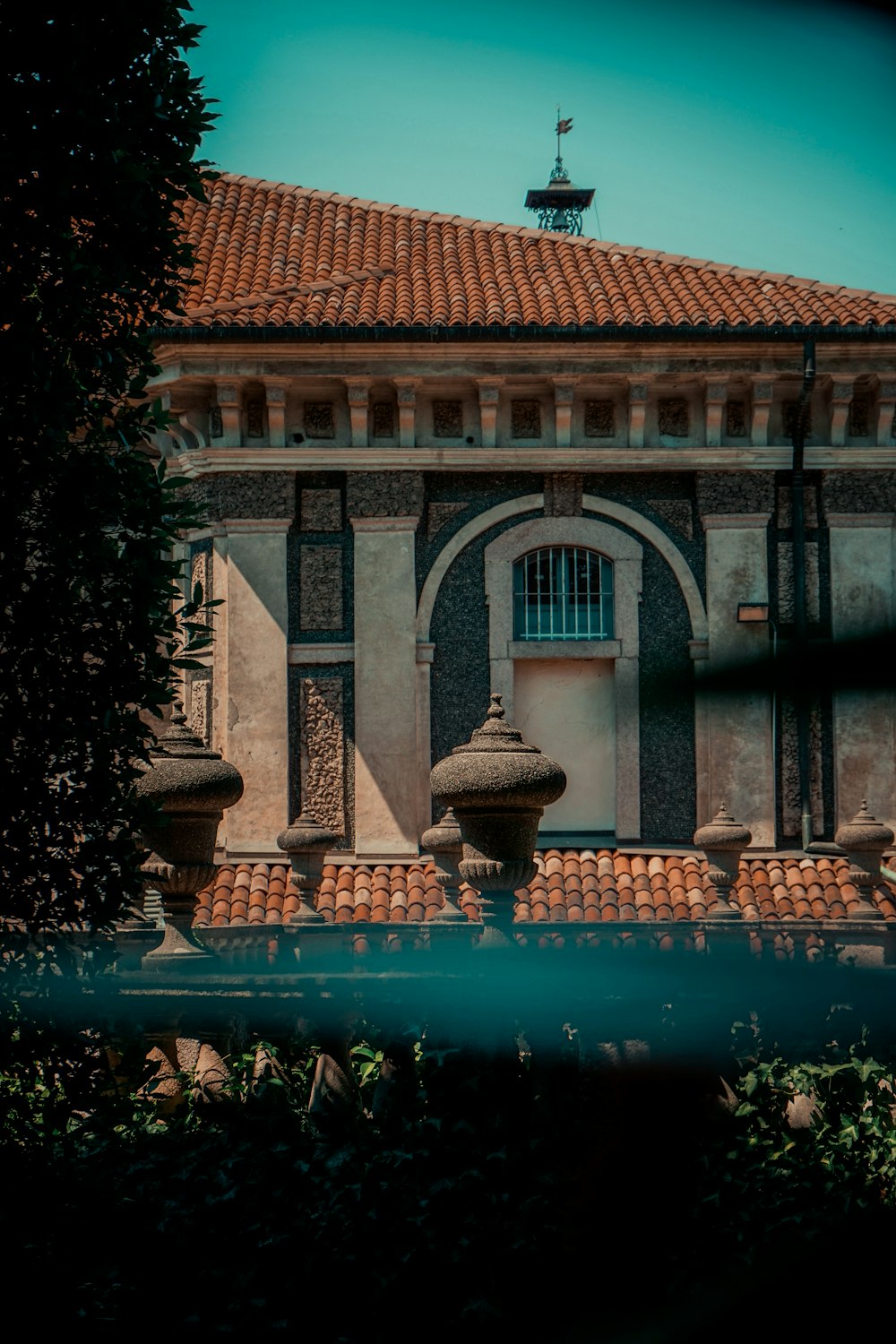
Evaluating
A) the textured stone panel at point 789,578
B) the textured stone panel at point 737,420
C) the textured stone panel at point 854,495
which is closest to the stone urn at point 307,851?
the textured stone panel at point 789,578

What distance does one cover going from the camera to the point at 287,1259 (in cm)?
798

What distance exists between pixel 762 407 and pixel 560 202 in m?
20.4

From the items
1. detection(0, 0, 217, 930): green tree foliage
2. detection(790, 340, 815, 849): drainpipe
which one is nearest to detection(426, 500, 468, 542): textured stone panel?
Result: detection(790, 340, 815, 849): drainpipe

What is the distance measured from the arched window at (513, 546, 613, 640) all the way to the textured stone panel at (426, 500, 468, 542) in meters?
0.86

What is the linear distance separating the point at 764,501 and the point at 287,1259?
11.2m

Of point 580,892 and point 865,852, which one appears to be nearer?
point 865,852

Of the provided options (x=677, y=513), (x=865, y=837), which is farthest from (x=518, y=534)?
(x=865, y=837)

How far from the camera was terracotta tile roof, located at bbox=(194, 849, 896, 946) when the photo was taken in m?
14.8

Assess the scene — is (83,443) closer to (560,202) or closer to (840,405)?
(840,405)

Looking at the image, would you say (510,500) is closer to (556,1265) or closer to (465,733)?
(465,733)

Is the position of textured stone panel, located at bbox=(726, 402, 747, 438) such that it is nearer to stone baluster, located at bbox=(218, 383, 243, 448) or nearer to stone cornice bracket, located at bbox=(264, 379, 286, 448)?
stone cornice bracket, located at bbox=(264, 379, 286, 448)

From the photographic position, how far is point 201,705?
17297mm

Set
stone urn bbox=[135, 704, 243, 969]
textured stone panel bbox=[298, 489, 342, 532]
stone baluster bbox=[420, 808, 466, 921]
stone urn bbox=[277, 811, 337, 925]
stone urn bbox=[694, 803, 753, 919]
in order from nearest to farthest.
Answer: stone urn bbox=[135, 704, 243, 969], stone baluster bbox=[420, 808, 466, 921], stone urn bbox=[277, 811, 337, 925], stone urn bbox=[694, 803, 753, 919], textured stone panel bbox=[298, 489, 342, 532]

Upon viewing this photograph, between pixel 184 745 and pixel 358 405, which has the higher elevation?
pixel 358 405
